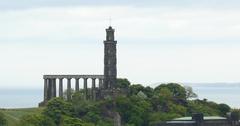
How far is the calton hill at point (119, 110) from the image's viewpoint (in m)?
128

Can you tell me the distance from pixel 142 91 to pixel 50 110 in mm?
27850

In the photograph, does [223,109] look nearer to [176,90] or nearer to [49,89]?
[176,90]

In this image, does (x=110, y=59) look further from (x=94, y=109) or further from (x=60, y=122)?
(x=60, y=122)

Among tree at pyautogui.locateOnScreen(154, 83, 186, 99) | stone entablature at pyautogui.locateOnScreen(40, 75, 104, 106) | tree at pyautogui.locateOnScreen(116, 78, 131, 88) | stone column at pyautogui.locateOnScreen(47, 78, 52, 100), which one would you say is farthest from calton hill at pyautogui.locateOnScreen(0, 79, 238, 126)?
stone column at pyautogui.locateOnScreen(47, 78, 52, 100)

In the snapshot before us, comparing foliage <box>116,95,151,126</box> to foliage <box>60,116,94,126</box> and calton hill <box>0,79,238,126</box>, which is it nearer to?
calton hill <box>0,79,238,126</box>

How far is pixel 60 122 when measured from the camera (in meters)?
130

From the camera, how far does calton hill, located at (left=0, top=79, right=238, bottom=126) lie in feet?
421

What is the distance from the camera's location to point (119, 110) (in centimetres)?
14075

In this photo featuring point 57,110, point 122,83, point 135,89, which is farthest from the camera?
point 122,83

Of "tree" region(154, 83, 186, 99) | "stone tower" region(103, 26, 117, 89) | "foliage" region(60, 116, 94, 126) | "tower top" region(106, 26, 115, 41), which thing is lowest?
"foliage" region(60, 116, 94, 126)

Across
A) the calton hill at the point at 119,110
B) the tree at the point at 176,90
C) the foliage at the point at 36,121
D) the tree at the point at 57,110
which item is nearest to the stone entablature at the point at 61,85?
the calton hill at the point at 119,110

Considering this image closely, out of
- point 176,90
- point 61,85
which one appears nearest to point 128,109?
point 176,90

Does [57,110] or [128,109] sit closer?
[57,110]

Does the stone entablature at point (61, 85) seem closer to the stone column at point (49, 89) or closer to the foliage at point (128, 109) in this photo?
the stone column at point (49, 89)
